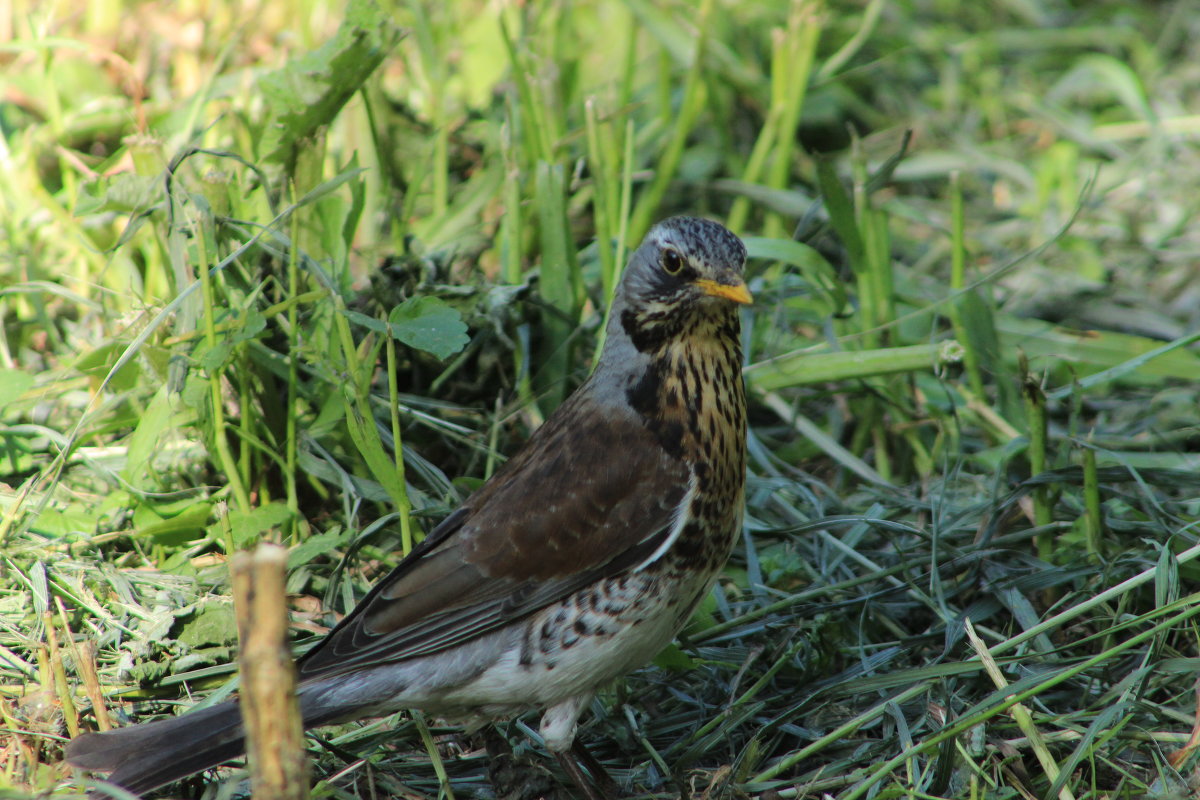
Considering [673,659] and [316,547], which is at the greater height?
[316,547]

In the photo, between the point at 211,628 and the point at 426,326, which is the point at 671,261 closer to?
the point at 426,326

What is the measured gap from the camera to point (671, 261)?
129 inches

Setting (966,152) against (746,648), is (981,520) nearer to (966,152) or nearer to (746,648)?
(746,648)

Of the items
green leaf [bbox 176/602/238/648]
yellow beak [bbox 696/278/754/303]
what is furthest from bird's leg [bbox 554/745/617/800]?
yellow beak [bbox 696/278/754/303]

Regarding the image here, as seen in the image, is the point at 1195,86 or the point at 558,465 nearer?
the point at 558,465

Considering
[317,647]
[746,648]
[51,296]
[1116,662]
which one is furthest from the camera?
[51,296]

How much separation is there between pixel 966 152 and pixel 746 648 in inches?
149

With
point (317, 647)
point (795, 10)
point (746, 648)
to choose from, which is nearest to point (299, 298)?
point (317, 647)

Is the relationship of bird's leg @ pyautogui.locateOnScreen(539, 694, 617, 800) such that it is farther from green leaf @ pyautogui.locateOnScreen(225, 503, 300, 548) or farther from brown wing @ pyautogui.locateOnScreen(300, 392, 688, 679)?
green leaf @ pyautogui.locateOnScreen(225, 503, 300, 548)

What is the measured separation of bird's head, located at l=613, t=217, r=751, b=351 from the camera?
10.5 feet

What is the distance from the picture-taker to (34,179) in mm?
4996

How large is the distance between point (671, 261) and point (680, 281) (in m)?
0.06

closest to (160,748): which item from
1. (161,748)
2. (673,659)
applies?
(161,748)

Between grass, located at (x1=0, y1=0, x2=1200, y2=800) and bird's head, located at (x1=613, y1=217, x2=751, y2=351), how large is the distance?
53 cm
